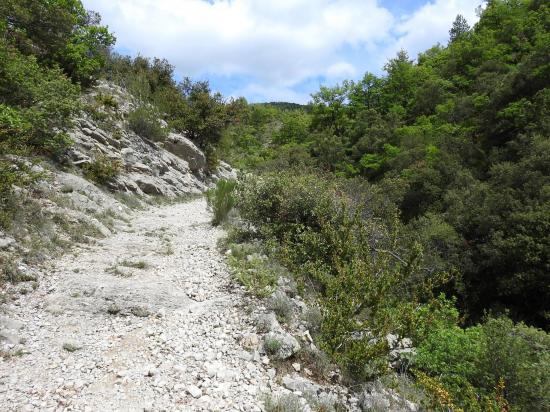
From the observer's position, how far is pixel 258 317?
521 cm

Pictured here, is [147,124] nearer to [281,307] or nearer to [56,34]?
[56,34]

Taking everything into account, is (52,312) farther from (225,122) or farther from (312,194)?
(225,122)

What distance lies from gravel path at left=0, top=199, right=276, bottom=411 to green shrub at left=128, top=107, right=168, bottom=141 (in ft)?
38.6

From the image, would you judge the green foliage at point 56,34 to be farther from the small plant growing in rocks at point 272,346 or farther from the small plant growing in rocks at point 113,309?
the small plant growing in rocks at point 272,346

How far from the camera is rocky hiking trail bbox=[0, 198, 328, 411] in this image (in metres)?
3.73

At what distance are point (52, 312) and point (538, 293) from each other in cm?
1259

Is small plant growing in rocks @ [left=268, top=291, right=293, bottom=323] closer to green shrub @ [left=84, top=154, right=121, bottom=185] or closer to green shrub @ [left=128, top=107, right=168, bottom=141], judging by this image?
green shrub @ [left=84, top=154, right=121, bottom=185]

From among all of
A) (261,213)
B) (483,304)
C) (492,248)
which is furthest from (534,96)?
(261,213)

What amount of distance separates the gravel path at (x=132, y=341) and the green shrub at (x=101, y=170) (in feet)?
17.6

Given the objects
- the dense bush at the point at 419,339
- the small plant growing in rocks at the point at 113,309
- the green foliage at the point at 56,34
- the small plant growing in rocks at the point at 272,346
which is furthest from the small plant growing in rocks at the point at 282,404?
the green foliage at the point at 56,34

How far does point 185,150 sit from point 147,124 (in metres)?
2.82

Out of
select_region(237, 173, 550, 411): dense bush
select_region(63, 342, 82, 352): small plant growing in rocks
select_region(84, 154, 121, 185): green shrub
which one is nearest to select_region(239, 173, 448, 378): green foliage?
select_region(237, 173, 550, 411): dense bush

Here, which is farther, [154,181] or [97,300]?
[154,181]

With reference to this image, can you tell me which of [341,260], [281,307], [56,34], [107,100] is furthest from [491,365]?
[56,34]
